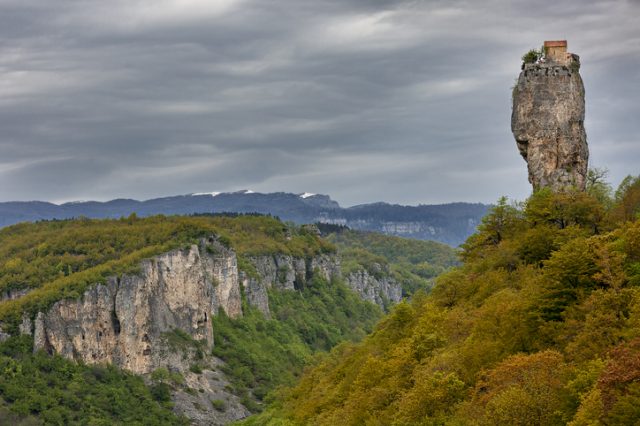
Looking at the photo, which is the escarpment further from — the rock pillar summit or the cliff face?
the rock pillar summit

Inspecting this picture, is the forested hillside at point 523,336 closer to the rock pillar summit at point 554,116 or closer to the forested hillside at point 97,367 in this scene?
the rock pillar summit at point 554,116

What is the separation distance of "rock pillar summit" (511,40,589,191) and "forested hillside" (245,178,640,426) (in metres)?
3.60

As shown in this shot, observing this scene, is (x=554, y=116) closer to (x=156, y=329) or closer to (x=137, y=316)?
(x=137, y=316)

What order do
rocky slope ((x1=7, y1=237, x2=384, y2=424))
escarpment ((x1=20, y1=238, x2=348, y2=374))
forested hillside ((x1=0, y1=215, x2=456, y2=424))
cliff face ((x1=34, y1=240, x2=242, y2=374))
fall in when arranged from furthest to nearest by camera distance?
rocky slope ((x1=7, y1=237, x2=384, y2=424)) < cliff face ((x1=34, y1=240, x2=242, y2=374)) < escarpment ((x1=20, y1=238, x2=348, y2=374)) < forested hillside ((x1=0, y1=215, x2=456, y2=424))

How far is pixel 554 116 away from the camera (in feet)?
261

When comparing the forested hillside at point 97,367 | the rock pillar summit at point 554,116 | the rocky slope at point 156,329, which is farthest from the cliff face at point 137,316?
the rock pillar summit at point 554,116

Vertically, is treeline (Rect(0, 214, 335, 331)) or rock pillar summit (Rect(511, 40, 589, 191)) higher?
rock pillar summit (Rect(511, 40, 589, 191))

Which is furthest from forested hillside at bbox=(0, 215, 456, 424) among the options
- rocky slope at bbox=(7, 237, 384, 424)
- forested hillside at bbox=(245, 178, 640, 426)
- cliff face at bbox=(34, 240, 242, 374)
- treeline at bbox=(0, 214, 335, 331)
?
forested hillside at bbox=(245, 178, 640, 426)

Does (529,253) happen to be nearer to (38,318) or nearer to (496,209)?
(496,209)

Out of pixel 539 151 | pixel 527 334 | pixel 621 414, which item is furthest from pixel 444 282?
pixel 621 414

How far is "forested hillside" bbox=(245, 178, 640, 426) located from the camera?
4184 centimetres

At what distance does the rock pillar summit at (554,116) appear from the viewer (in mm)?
79438

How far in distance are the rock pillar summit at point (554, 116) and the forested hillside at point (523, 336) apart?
3.60m

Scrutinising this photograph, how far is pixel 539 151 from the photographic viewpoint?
80500 millimetres
